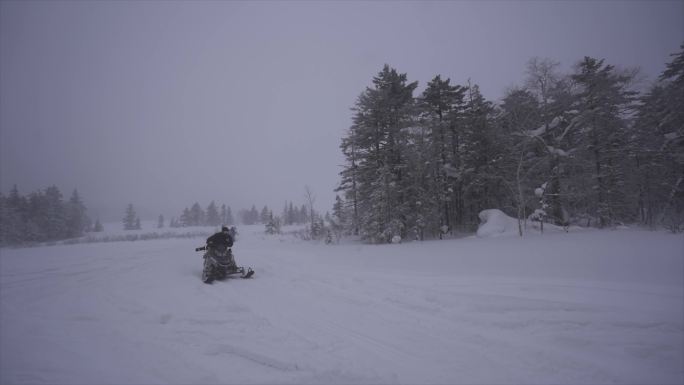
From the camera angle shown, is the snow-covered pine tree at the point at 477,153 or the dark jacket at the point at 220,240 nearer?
the dark jacket at the point at 220,240

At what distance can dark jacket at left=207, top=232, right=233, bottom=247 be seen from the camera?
8.45 meters

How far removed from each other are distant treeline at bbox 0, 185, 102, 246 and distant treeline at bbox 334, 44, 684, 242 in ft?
146

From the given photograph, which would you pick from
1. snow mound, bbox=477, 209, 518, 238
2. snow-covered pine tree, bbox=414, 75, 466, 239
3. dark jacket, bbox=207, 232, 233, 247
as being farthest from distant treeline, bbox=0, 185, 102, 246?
snow mound, bbox=477, 209, 518, 238

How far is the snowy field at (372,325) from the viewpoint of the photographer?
3.15 meters

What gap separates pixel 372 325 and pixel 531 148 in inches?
817

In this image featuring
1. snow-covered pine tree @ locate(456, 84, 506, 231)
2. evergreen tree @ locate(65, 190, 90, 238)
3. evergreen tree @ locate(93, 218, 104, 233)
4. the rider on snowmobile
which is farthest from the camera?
evergreen tree @ locate(93, 218, 104, 233)

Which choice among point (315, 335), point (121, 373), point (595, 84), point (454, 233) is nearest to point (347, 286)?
point (315, 335)

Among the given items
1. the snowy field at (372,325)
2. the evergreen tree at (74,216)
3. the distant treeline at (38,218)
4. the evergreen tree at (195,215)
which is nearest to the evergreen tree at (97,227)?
the evergreen tree at (74,216)

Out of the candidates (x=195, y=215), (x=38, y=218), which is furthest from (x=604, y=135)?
(x=195, y=215)

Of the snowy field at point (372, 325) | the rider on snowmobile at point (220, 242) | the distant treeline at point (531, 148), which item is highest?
the distant treeline at point (531, 148)

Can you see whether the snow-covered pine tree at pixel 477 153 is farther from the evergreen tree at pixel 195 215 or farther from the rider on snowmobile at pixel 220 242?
the evergreen tree at pixel 195 215

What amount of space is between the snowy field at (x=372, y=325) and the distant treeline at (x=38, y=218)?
40.7 m

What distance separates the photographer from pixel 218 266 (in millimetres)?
7820

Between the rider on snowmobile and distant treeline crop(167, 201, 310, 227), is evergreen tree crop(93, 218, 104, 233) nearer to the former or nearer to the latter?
distant treeline crop(167, 201, 310, 227)
